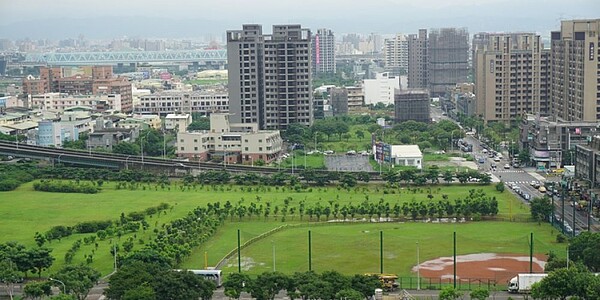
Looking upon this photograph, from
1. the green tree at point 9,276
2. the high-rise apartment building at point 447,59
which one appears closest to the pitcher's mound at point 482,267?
the green tree at point 9,276

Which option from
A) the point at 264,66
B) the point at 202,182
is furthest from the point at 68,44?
the point at 202,182

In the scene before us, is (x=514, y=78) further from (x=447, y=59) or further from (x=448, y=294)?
(x=448, y=294)

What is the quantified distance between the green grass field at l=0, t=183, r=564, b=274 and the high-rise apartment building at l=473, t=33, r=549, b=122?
9.98m

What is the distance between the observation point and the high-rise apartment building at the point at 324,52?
2141 inches

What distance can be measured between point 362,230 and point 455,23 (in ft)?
401

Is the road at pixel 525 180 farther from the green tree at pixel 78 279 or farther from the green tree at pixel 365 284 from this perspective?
the green tree at pixel 78 279

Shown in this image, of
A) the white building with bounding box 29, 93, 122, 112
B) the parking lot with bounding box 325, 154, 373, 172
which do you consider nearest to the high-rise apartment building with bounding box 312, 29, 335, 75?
the white building with bounding box 29, 93, 122, 112

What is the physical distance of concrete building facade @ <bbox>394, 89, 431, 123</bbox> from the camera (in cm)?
2967

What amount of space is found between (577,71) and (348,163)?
600cm

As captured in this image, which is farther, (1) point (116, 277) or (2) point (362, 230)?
(2) point (362, 230)

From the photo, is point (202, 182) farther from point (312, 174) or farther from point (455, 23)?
point (455, 23)

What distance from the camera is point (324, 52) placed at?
181 feet

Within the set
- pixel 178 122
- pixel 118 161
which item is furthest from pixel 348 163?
pixel 178 122

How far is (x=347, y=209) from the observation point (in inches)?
611
